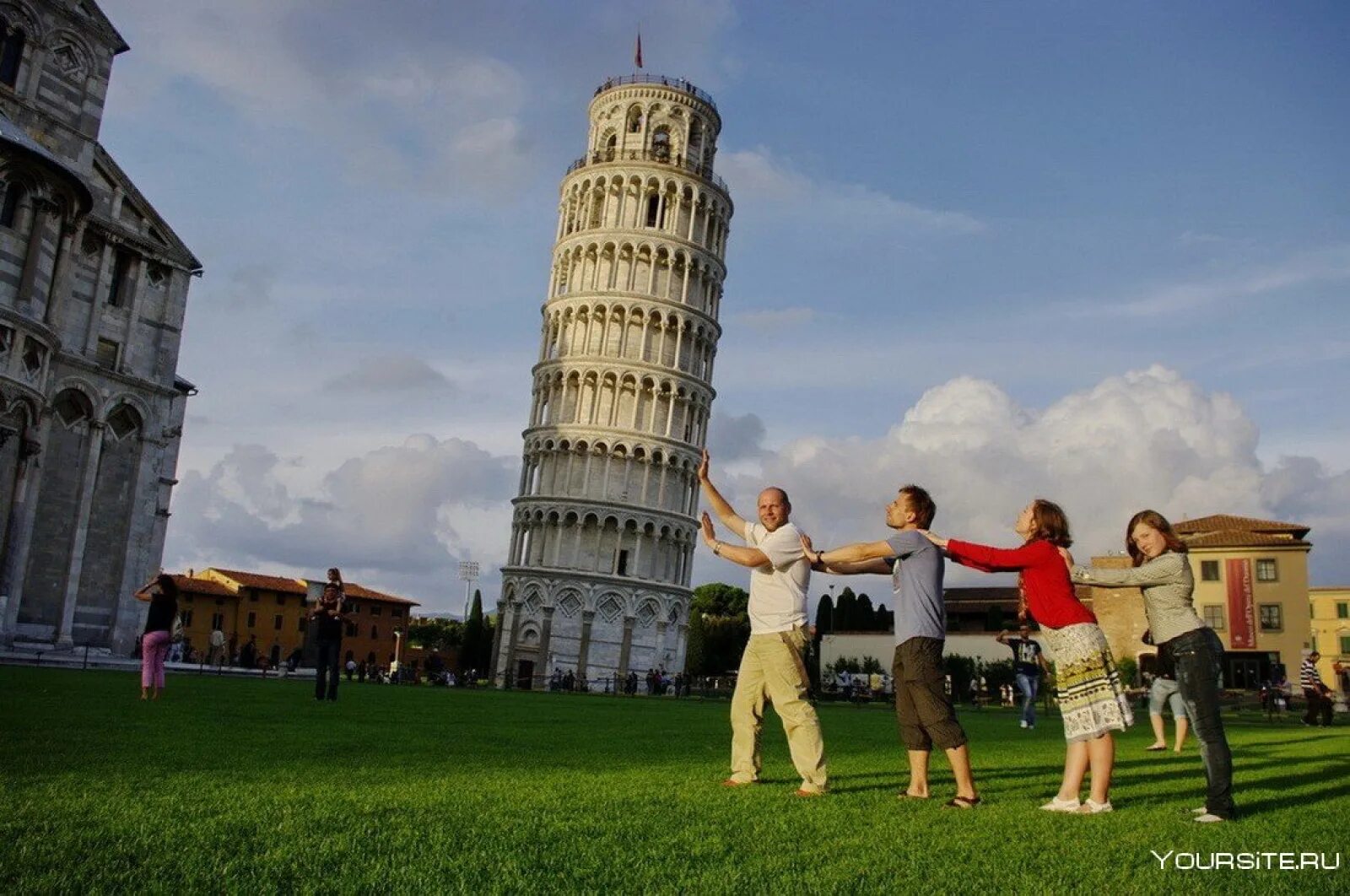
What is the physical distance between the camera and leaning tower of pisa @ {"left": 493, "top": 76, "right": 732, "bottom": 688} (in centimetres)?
6338

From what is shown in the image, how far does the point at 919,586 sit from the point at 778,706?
1.36 metres

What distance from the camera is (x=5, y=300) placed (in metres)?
28.1

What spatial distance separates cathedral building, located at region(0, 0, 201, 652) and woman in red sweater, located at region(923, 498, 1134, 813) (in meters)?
28.9

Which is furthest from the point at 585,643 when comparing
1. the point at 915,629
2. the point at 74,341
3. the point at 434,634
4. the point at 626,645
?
the point at 434,634

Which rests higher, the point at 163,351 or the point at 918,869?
the point at 163,351

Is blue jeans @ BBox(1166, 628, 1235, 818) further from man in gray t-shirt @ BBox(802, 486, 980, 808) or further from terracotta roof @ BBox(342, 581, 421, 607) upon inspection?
terracotta roof @ BBox(342, 581, 421, 607)

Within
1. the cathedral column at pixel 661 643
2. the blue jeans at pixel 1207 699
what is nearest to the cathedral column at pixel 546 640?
the cathedral column at pixel 661 643

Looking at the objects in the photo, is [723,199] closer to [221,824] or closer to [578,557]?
[578,557]

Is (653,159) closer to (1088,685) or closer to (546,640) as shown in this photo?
(546,640)

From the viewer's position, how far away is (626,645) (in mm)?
63000

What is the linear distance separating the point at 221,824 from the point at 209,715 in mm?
7758

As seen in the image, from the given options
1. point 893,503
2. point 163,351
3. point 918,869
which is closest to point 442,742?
point 893,503

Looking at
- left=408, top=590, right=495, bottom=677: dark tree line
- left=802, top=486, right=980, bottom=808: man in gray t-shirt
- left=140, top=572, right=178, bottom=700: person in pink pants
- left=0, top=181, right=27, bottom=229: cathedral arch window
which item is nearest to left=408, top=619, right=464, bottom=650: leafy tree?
left=408, top=590, right=495, bottom=677: dark tree line

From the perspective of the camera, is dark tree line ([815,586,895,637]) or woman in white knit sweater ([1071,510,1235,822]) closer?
woman in white knit sweater ([1071,510,1235,822])
